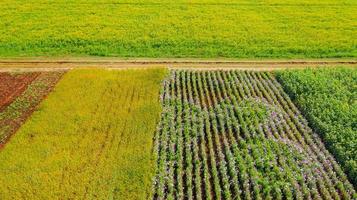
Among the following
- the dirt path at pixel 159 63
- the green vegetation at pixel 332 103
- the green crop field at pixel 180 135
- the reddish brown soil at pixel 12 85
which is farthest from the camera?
the dirt path at pixel 159 63

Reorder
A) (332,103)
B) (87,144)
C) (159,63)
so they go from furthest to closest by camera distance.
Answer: (159,63)
(332,103)
(87,144)

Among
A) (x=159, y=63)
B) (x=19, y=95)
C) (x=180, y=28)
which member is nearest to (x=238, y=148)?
(x=159, y=63)

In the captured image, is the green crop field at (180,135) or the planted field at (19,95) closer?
the green crop field at (180,135)

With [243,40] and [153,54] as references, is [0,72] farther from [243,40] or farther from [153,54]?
[243,40]

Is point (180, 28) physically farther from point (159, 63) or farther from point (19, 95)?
point (19, 95)

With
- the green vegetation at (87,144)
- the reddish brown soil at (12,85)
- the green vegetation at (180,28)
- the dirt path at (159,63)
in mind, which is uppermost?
the green vegetation at (180,28)

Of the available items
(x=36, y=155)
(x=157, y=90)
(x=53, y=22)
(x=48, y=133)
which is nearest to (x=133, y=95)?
(x=157, y=90)

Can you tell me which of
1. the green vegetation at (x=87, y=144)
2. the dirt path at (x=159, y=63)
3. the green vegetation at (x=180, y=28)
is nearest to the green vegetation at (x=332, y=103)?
the dirt path at (x=159, y=63)

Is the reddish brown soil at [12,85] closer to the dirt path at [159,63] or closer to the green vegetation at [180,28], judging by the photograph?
the dirt path at [159,63]
